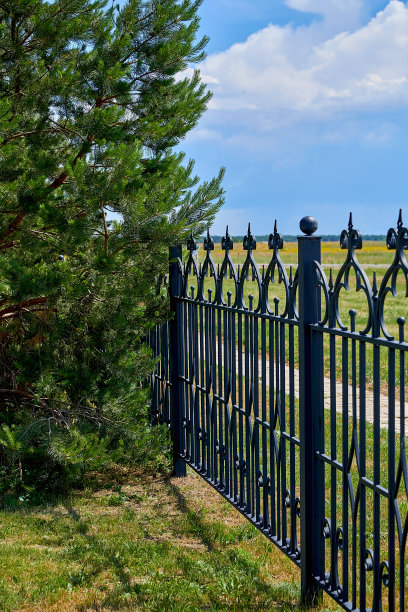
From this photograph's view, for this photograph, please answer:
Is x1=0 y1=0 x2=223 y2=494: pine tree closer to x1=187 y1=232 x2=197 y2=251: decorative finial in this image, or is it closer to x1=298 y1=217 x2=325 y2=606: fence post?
x1=187 y1=232 x2=197 y2=251: decorative finial

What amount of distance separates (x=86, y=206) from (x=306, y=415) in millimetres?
2790

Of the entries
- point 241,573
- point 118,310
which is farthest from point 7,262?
point 241,573

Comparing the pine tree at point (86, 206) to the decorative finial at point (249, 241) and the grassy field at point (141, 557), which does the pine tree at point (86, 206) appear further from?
the decorative finial at point (249, 241)

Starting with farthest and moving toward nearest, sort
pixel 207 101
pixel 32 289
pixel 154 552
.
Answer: pixel 207 101
pixel 32 289
pixel 154 552

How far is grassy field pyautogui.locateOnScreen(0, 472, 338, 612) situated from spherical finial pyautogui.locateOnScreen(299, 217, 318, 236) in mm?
2081

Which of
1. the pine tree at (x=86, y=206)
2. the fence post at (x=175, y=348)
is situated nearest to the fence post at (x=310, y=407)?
the pine tree at (x=86, y=206)

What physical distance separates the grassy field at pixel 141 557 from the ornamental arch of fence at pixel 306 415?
258mm

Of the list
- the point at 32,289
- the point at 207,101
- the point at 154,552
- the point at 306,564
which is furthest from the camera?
the point at 207,101

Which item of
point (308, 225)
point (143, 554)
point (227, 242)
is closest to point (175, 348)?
point (227, 242)

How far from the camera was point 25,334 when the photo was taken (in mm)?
6137

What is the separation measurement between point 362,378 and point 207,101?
481cm

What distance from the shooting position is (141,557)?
4.39 meters

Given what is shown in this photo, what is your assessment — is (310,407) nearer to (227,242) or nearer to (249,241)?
(249,241)

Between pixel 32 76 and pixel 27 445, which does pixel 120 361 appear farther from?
pixel 32 76
